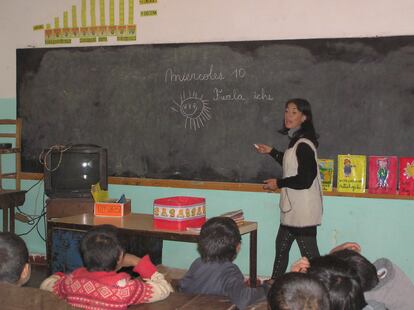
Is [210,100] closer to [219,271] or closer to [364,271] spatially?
[219,271]

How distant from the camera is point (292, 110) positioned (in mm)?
4438

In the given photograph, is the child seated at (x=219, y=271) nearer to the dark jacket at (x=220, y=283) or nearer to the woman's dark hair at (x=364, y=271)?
the dark jacket at (x=220, y=283)

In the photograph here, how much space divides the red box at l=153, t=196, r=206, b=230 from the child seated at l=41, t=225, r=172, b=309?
1.39 meters

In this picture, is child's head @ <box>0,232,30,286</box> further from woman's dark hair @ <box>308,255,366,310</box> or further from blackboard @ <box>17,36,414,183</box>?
blackboard @ <box>17,36,414,183</box>

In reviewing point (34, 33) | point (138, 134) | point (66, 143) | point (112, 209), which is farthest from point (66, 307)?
point (34, 33)

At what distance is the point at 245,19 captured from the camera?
5.01 metres

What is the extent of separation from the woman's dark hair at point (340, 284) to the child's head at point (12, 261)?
1004 millimetres

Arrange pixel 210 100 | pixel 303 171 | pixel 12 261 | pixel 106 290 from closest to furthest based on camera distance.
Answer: pixel 12 261, pixel 106 290, pixel 303 171, pixel 210 100

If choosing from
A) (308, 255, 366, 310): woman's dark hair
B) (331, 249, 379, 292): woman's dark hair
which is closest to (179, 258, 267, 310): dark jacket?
(331, 249, 379, 292): woman's dark hair

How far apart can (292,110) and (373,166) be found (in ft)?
2.72

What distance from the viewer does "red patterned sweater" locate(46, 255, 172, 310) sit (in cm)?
230

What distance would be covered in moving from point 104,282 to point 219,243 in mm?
734

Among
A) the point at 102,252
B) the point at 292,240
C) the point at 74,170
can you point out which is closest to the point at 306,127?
the point at 292,240

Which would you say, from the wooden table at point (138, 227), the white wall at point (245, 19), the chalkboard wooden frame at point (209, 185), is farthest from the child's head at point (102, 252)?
the white wall at point (245, 19)
